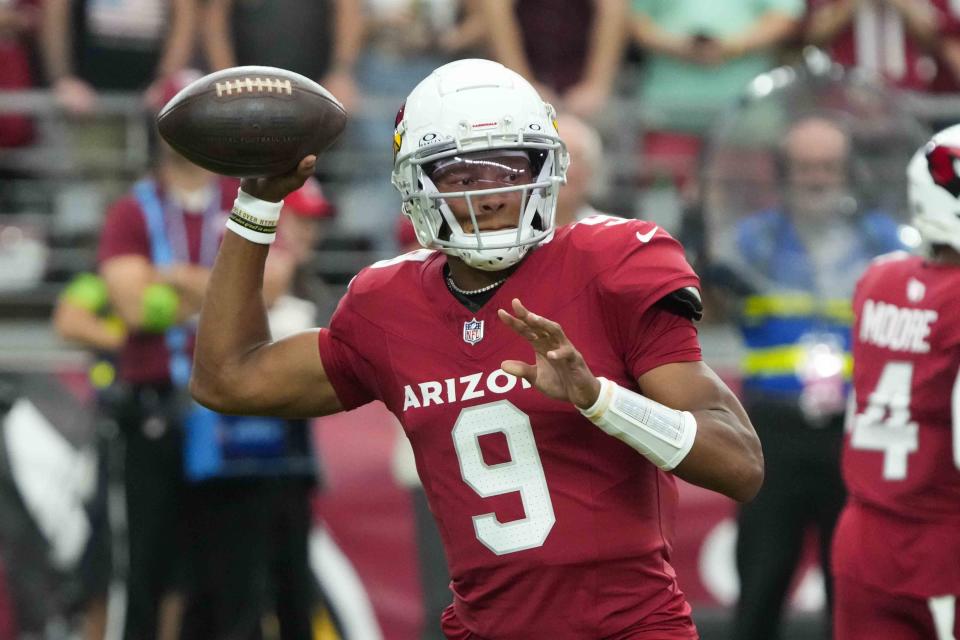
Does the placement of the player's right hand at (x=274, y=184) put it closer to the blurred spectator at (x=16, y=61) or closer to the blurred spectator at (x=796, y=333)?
the blurred spectator at (x=796, y=333)

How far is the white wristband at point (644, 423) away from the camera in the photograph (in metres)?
2.82

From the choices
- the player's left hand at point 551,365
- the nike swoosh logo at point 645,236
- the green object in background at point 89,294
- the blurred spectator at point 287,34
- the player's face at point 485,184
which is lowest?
the green object in background at point 89,294

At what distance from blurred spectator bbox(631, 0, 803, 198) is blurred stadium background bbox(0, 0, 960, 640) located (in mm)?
22

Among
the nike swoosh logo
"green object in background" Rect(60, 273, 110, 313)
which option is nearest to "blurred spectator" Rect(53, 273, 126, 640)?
"green object in background" Rect(60, 273, 110, 313)

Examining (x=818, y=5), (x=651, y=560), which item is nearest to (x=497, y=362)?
(x=651, y=560)

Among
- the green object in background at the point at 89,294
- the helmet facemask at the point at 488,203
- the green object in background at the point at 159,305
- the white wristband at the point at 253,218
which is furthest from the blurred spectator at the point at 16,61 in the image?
the helmet facemask at the point at 488,203

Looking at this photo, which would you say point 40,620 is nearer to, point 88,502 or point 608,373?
point 88,502

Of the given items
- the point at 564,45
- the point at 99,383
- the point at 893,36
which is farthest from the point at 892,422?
the point at 893,36

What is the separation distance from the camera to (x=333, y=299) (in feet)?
21.4

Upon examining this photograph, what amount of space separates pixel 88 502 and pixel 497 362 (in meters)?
3.19

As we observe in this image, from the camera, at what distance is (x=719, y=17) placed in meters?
6.92

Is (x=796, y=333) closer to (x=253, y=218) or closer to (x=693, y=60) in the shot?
(x=693, y=60)

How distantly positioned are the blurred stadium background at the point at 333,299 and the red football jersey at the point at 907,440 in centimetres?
Result: 162

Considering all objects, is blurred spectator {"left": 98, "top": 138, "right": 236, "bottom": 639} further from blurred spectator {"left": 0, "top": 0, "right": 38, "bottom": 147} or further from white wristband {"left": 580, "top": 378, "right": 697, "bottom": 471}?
white wristband {"left": 580, "top": 378, "right": 697, "bottom": 471}
